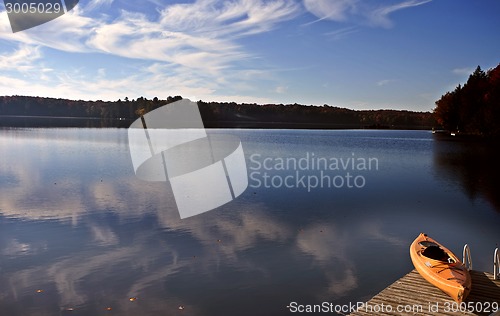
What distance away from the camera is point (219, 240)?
1600 cm

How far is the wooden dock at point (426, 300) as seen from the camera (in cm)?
965

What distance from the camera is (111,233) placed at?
1673cm

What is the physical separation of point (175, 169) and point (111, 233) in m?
18.2

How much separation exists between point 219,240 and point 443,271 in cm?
790

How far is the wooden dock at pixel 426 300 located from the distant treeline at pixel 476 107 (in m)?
79.5

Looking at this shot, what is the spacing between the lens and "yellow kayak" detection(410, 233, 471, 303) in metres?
10.2

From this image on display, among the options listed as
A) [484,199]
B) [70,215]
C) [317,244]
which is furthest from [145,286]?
[484,199]

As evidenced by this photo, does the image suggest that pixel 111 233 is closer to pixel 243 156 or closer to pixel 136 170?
pixel 136 170
